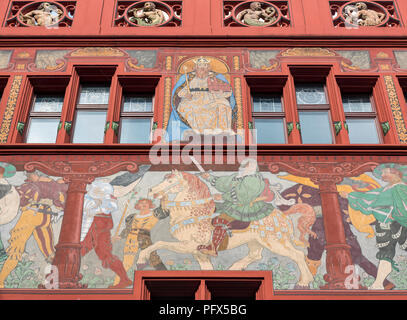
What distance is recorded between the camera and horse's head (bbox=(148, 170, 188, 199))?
7504mm

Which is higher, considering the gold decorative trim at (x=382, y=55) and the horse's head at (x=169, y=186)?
the gold decorative trim at (x=382, y=55)

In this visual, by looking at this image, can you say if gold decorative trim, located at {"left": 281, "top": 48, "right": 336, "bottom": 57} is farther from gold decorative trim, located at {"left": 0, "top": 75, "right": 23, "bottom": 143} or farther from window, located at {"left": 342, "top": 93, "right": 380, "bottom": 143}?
gold decorative trim, located at {"left": 0, "top": 75, "right": 23, "bottom": 143}

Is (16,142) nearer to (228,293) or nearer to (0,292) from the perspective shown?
(0,292)

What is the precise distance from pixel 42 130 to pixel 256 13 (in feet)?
13.7

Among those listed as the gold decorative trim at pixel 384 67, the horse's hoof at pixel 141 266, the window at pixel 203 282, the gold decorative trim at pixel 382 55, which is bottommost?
the window at pixel 203 282

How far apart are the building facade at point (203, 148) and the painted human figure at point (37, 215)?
18 millimetres

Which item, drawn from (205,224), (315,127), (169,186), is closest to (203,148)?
(169,186)

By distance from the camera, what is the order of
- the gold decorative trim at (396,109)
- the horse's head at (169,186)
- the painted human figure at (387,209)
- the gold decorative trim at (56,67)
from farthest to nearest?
1. the gold decorative trim at (56,67)
2. the gold decorative trim at (396,109)
3. the horse's head at (169,186)
4. the painted human figure at (387,209)

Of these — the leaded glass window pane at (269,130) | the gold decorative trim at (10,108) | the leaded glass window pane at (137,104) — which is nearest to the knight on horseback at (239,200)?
the leaded glass window pane at (269,130)

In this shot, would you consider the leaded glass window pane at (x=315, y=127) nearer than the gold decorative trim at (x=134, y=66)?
Yes

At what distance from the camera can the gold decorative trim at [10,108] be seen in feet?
27.0

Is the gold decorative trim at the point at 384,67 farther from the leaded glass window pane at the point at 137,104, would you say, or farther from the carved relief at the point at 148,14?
the leaded glass window pane at the point at 137,104

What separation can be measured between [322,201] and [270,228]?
804 mm
